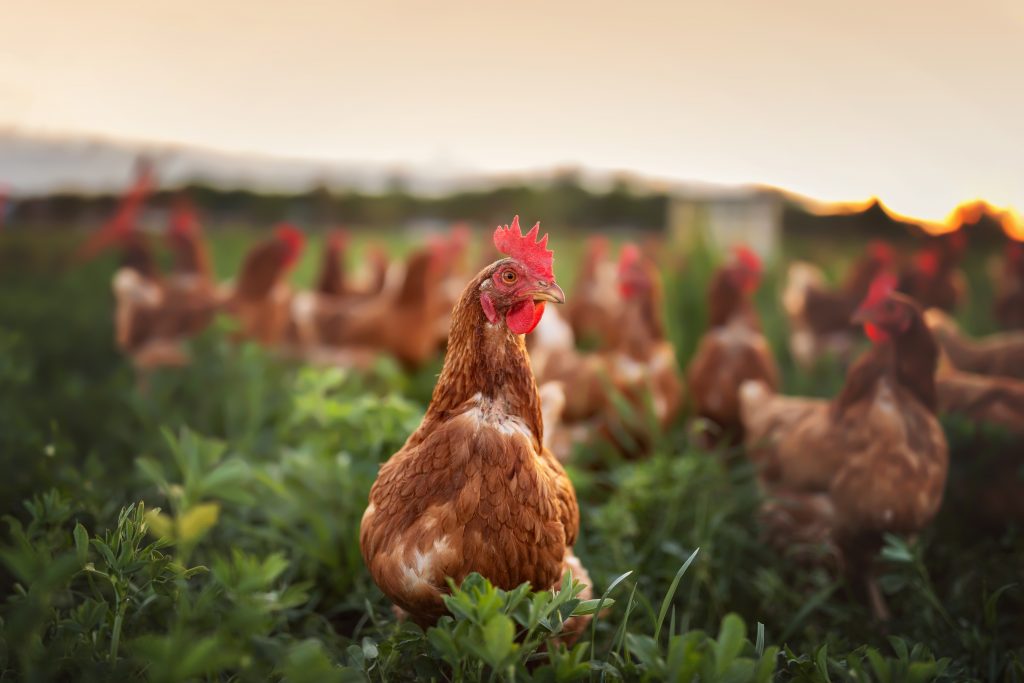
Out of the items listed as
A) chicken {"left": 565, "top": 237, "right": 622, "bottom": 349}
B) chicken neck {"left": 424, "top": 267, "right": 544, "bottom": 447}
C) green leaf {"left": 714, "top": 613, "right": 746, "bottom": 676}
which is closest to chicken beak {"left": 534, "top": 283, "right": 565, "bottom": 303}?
chicken neck {"left": 424, "top": 267, "right": 544, "bottom": 447}

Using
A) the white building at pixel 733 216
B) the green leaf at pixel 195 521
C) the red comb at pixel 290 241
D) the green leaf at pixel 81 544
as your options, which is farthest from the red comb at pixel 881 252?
the green leaf at pixel 81 544

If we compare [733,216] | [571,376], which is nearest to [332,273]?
[571,376]

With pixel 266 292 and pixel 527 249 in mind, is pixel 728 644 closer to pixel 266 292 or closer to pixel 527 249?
pixel 527 249

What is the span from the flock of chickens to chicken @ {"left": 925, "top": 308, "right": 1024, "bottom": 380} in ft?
0.03

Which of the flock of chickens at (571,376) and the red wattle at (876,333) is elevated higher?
the red wattle at (876,333)

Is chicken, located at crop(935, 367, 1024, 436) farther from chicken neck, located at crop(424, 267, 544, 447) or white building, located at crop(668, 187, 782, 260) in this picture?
white building, located at crop(668, 187, 782, 260)

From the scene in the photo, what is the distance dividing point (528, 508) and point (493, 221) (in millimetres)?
4499

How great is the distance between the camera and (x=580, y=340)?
4.86 m

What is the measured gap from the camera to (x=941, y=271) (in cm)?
439

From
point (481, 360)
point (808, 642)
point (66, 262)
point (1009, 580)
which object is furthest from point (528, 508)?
point (66, 262)

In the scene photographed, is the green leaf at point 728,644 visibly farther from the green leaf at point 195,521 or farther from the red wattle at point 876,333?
the red wattle at point 876,333

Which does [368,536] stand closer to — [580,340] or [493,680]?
[493,680]

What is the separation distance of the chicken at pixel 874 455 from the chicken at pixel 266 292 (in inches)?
132

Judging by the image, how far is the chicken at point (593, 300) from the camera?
186 inches
